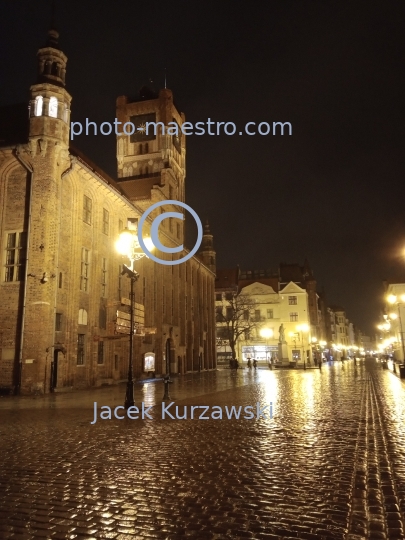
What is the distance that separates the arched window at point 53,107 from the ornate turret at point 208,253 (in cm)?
4861

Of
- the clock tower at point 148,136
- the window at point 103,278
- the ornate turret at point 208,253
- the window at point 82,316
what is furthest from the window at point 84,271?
the ornate turret at point 208,253

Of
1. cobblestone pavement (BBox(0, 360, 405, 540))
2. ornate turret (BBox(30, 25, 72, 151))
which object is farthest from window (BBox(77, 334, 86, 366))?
cobblestone pavement (BBox(0, 360, 405, 540))

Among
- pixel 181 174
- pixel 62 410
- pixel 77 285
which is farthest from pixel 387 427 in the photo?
pixel 181 174

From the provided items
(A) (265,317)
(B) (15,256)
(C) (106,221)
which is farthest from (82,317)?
(A) (265,317)

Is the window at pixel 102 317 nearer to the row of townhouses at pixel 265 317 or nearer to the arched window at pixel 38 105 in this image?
the arched window at pixel 38 105

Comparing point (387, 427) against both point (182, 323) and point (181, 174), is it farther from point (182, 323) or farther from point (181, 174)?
point (181, 174)

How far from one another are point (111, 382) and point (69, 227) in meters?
11.2

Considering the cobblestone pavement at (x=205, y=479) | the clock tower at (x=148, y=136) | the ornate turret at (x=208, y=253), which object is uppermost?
the clock tower at (x=148, y=136)

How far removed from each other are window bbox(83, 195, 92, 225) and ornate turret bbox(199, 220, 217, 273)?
147ft

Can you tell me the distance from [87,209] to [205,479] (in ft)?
86.3

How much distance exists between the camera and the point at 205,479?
6184 mm

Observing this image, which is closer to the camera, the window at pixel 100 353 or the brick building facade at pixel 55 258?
the brick building facade at pixel 55 258

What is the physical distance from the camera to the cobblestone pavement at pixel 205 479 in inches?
176

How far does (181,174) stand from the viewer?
6925cm
